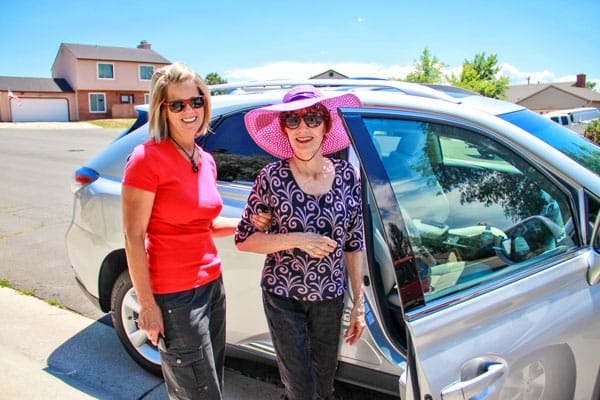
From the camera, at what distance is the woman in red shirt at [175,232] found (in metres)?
1.78

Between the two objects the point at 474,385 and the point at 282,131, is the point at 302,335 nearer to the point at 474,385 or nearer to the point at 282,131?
the point at 474,385

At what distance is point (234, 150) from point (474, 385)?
182cm

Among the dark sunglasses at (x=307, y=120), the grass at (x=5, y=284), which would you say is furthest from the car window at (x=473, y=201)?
the grass at (x=5, y=284)

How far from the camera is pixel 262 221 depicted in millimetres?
1900

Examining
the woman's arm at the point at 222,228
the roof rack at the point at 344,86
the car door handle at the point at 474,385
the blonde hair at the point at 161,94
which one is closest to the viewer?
the car door handle at the point at 474,385

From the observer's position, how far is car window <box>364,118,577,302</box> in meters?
1.87

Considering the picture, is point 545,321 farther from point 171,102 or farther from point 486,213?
point 171,102

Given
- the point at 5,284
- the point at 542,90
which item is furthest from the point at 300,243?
the point at 542,90

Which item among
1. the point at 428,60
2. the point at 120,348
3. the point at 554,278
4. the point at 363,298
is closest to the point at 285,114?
the point at 363,298

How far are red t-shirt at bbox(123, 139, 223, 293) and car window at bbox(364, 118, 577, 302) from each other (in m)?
0.71

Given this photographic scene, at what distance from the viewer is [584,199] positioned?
188 cm

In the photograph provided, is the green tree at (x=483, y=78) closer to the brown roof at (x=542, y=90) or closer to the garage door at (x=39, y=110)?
the brown roof at (x=542, y=90)

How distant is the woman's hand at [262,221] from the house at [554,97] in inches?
2284

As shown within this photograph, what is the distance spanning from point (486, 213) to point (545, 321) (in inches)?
19.4
